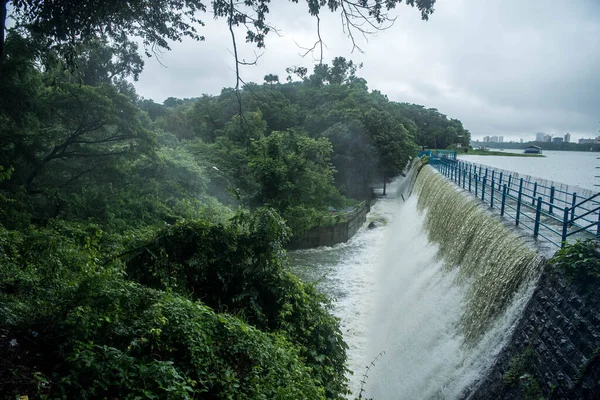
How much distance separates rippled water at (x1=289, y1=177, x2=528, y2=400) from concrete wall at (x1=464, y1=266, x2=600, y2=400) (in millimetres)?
382

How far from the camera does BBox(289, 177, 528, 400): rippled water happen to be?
6.81m

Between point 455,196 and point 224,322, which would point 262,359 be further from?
point 455,196

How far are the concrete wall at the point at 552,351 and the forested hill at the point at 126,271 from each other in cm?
254

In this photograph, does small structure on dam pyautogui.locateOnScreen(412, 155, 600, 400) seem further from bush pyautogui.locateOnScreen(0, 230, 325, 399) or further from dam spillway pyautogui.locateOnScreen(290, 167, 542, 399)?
bush pyautogui.locateOnScreen(0, 230, 325, 399)

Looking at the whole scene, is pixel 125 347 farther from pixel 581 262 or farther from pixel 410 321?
pixel 410 321

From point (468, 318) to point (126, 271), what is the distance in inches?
250

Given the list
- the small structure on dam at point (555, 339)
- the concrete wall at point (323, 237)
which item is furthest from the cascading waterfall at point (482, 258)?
the concrete wall at point (323, 237)

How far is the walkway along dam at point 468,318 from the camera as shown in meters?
5.04

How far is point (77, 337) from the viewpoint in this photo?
4086 millimetres

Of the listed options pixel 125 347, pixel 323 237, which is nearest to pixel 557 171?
pixel 323 237

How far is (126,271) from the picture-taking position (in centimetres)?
706

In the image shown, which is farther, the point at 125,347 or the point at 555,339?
the point at 555,339

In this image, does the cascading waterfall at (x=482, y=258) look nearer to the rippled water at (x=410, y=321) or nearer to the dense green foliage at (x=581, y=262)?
the rippled water at (x=410, y=321)

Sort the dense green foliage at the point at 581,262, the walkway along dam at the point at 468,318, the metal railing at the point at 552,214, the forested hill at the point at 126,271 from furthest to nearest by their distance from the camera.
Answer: the metal railing at the point at 552,214
the dense green foliage at the point at 581,262
the walkway along dam at the point at 468,318
the forested hill at the point at 126,271
